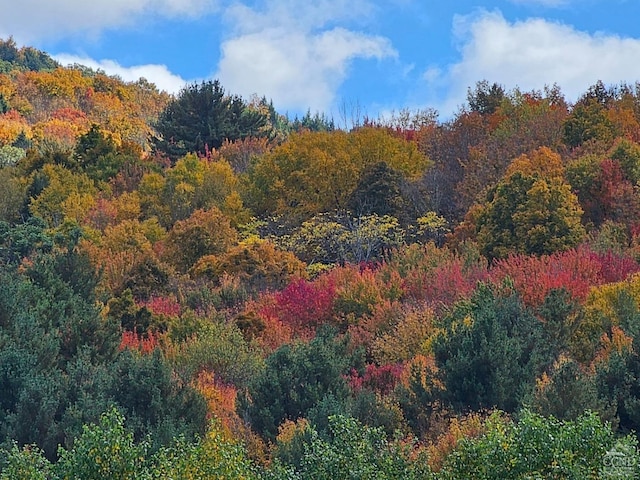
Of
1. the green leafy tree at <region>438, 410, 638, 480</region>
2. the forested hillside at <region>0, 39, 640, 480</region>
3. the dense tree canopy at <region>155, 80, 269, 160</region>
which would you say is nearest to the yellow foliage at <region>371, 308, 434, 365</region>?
the forested hillside at <region>0, 39, 640, 480</region>

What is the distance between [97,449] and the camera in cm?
804

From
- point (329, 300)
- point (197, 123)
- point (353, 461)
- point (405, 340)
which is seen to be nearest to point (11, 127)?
point (197, 123)

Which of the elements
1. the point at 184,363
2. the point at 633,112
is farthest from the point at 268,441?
the point at 633,112

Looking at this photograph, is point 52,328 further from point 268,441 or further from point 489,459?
point 489,459

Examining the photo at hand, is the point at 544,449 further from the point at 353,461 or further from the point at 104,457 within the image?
the point at 104,457

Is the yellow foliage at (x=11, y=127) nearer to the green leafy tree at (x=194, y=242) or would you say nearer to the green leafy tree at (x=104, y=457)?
the green leafy tree at (x=194, y=242)

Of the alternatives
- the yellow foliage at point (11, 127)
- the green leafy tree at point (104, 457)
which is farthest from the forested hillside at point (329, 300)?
the yellow foliage at point (11, 127)

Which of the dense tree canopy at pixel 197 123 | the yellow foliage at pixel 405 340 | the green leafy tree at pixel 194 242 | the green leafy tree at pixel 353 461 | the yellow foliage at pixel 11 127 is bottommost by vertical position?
the green leafy tree at pixel 353 461

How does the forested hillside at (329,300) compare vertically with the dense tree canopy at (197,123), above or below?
below

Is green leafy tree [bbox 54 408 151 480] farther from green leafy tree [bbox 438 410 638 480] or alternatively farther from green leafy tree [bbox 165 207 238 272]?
green leafy tree [bbox 165 207 238 272]

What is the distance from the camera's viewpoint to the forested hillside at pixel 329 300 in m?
8.66

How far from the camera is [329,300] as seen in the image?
24281 mm

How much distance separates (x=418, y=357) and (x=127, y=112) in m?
70.7

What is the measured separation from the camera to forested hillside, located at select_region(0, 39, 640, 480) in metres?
8.66
